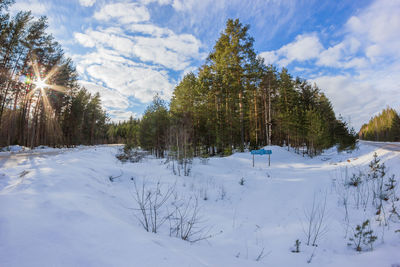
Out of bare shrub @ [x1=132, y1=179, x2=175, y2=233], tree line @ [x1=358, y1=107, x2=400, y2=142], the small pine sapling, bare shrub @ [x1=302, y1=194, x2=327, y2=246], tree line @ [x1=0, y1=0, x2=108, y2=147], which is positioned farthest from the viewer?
tree line @ [x1=358, y1=107, x2=400, y2=142]

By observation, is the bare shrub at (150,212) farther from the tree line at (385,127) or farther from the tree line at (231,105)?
the tree line at (385,127)

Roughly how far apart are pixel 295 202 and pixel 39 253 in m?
6.35

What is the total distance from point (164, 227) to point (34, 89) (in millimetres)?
28557

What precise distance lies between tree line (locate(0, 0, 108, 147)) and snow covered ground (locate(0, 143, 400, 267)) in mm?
17342

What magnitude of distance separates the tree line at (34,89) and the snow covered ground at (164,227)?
17342mm

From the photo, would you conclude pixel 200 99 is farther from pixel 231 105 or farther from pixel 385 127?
pixel 385 127

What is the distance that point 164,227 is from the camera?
11.9 ft

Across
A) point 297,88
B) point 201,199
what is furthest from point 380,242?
point 297,88

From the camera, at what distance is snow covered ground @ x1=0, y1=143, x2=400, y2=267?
1.74 m

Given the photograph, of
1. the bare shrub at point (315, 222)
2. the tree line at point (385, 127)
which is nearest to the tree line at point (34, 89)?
the bare shrub at point (315, 222)

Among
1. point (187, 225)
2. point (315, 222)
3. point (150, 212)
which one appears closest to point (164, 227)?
point (187, 225)

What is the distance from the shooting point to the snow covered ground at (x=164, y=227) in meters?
1.74

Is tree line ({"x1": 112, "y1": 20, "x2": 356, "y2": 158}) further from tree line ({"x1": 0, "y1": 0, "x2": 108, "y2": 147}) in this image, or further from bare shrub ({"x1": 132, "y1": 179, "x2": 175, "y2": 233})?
tree line ({"x1": 0, "y1": 0, "x2": 108, "y2": 147})

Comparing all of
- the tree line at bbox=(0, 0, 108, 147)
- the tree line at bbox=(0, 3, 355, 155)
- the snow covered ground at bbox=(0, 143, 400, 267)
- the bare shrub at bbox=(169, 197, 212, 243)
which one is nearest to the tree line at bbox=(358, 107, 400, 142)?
the tree line at bbox=(0, 3, 355, 155)
